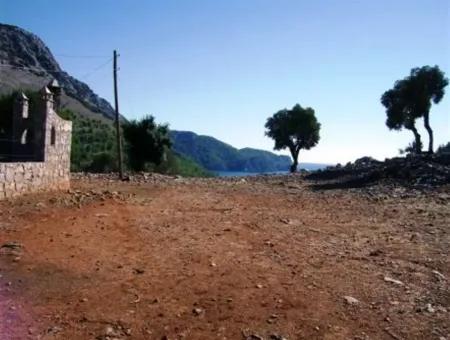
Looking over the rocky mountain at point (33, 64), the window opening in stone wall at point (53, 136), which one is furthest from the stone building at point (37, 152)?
the rocky mountain at point (33, 64)

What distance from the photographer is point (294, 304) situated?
5.73m

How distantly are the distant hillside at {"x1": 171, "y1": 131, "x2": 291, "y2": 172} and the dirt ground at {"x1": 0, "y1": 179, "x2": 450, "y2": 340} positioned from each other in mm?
135757

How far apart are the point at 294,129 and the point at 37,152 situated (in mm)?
36529

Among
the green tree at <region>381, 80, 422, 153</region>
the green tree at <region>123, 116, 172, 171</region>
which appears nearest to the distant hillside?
the green tree at <region>381, 80, 422, 153</region>

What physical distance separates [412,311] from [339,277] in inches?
52.3

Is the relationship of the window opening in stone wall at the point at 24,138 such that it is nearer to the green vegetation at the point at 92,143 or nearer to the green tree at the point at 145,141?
the green tree at the point at 145,141

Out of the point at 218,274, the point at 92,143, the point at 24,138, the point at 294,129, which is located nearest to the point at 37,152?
the point at 24,138

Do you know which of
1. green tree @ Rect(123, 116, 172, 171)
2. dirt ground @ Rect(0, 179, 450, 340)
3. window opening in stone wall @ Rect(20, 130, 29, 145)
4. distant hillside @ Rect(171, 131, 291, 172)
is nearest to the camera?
dirt ground @ Rect(0, 179, 450, 340)

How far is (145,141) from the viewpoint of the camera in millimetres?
36219

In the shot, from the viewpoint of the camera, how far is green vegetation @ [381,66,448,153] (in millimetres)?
37062

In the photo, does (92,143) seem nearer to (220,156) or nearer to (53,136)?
(53,136)

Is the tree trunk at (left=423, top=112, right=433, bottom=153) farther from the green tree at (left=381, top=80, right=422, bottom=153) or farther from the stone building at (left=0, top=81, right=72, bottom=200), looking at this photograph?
the stone building at (left=0, top=81, right=72, bottom=200)

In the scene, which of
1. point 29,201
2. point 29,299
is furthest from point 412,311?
point 29,201

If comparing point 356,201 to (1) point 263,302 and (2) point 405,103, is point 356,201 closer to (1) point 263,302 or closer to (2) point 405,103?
(1) point 263,302
